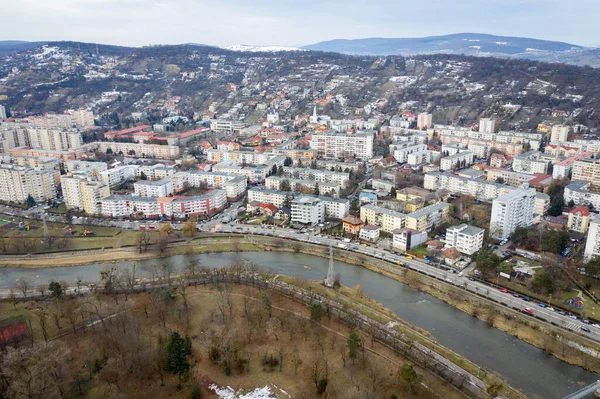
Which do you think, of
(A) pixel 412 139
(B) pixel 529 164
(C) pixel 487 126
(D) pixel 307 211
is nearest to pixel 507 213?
(D) pixel 307 211

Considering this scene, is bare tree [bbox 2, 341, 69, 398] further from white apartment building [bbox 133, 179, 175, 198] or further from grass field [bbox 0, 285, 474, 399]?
white apartment building [bbox 133, 179, 175, 198]

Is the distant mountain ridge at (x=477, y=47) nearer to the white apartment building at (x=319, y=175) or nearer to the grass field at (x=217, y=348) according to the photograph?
the white apartment building at (x=319, y=175)

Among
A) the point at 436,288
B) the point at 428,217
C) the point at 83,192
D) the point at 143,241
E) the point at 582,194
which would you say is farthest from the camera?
the point at 83,192

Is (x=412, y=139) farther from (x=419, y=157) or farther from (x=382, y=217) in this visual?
(x=382, y=217)

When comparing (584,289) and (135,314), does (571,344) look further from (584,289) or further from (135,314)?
(135,314)

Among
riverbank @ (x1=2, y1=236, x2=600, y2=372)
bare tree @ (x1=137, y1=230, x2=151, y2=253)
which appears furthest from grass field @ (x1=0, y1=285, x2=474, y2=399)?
bare tree @ (x1=137, y1=230, x2=151, y2=253)

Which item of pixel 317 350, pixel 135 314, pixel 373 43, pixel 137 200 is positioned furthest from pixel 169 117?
pixel 373 43
